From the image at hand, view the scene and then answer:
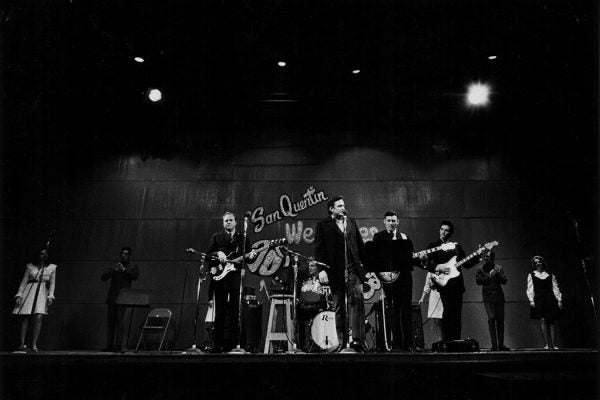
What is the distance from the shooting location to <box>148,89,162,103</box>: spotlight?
28.8ft

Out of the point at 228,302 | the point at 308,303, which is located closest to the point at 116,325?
the point at 228,302

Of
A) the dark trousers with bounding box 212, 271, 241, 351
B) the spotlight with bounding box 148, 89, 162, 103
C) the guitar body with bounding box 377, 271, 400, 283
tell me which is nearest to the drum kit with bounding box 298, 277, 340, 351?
the guitar body with bounding box 377, 271, 400, 283

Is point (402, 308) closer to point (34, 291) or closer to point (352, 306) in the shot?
point (352, 306)

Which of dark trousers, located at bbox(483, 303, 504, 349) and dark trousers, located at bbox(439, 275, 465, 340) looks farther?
dark trousers, located at bbox(483, 303, 504, 349)

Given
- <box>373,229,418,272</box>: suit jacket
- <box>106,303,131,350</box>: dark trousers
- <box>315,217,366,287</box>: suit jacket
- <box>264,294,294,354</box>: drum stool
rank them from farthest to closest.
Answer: <box>106,303,131,350</box>: dark trousers < <box>264,294,294,354</box>: drum stool < <box>373,229,418,272</box>: suit jacket < <box>315,217,366,287</box>: suit jacket

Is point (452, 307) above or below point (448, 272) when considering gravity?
below

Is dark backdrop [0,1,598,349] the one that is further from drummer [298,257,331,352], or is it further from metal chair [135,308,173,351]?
drummer [298,257,331,352]

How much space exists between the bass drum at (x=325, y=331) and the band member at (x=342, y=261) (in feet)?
1.98

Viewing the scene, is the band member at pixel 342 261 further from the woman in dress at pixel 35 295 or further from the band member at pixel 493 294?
the woman in dress at pixel 35 295

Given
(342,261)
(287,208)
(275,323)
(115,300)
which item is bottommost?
(275,323)

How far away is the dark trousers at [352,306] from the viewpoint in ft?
16.3

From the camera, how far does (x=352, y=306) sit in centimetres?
506
